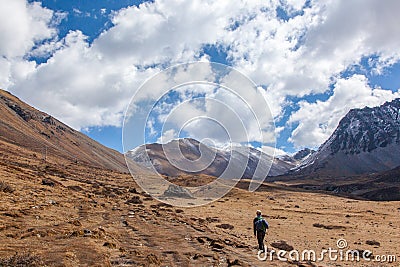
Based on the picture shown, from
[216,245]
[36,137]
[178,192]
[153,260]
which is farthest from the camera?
[36,137]

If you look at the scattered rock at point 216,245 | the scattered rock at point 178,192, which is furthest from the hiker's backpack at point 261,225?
the scattered rock at point 178,192

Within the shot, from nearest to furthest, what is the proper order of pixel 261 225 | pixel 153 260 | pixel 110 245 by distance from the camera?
pixel 153 260 → pixel 110 245 → pixel 261 225

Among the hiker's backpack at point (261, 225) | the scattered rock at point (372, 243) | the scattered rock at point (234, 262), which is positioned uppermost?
the hiker's backpack at point (261, 225)

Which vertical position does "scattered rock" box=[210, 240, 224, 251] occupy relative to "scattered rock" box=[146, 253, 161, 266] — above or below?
below

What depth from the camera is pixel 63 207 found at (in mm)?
32344

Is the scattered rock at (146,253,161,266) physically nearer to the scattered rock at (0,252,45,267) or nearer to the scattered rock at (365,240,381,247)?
the scattered rock at (0,252,45,267)

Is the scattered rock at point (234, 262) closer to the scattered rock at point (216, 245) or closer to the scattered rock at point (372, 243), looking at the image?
the scattered rock at point (216, 245)

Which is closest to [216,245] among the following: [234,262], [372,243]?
[234,262]

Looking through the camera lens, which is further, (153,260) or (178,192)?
(178,192)

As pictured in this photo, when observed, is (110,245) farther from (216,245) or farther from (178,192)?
(178,192)

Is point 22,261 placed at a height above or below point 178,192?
above

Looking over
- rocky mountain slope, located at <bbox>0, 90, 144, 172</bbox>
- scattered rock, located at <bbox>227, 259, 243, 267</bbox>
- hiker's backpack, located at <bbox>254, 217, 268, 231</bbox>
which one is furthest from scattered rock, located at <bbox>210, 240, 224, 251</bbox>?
rocky mountain slope, located at <bbox>0, 90, 144, 172</bbox>

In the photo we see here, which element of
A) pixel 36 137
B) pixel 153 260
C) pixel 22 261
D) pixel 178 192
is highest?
pixel 36 137

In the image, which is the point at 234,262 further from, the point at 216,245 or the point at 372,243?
the point at 372,243
